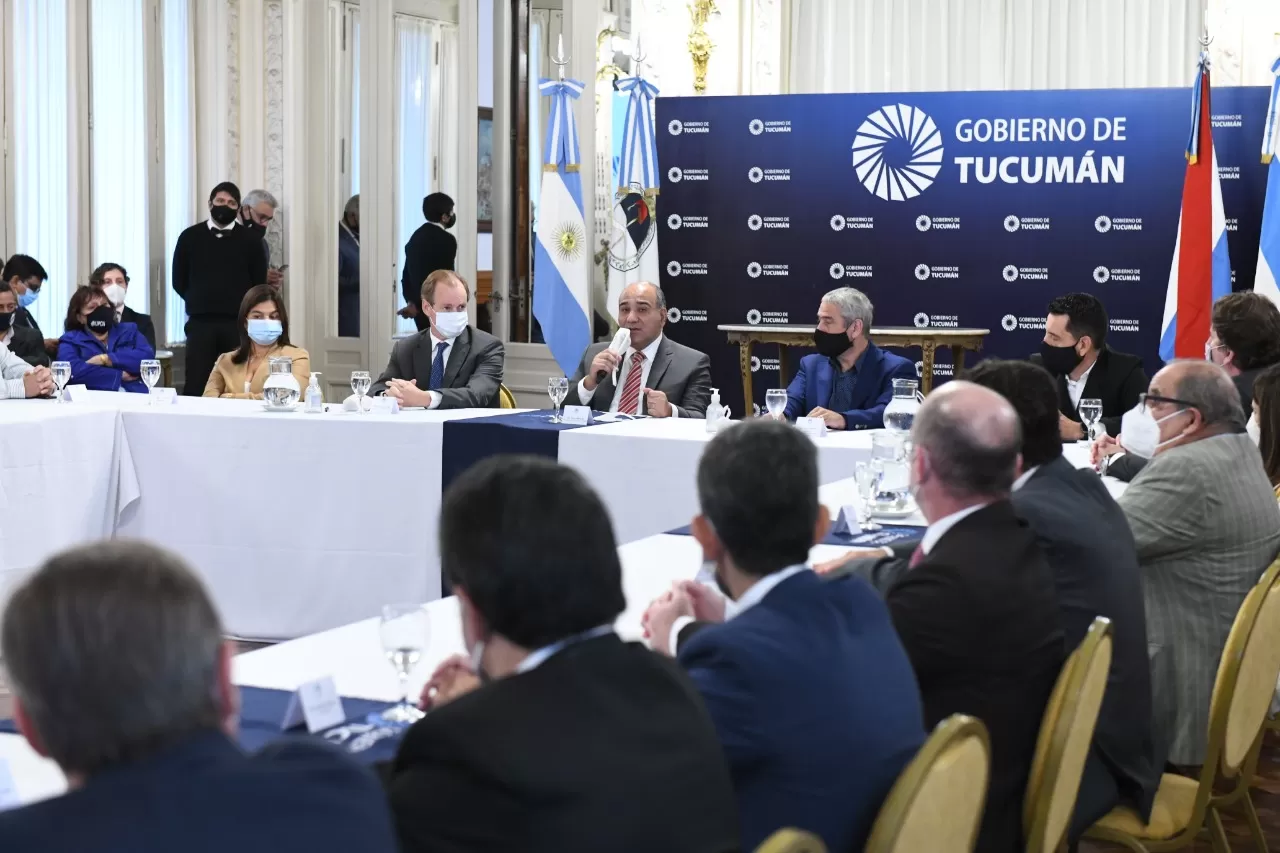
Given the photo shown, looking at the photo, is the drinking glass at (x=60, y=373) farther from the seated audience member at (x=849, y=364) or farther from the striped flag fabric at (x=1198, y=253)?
the striped flag fabric at (x=1198, y=253)

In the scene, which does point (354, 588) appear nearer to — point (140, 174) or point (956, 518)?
point (956, 518)

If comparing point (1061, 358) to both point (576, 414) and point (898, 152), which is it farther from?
point (898, 152)

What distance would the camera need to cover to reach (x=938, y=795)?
1625 mm

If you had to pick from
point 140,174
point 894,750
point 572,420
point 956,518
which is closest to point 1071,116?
point 572,420

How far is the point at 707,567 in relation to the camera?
2.71m

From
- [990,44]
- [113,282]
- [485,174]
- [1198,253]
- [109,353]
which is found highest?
[990,44]

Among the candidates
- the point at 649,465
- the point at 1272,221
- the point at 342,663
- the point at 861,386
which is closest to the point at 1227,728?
the point at 342,663

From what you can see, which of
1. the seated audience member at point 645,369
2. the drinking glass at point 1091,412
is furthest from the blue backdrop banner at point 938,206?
the drinking glass at point 1091,412

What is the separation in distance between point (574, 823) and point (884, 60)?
926 cm

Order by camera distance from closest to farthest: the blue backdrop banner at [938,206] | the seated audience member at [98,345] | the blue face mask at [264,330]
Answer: the blue face mask at [264,330], the seated audience member at [98,345], the blue backdrop banner at [938,206]

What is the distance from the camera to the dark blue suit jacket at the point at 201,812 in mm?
1032

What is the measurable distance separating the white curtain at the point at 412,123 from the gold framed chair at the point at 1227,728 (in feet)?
24.5

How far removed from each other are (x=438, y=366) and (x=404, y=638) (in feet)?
12.9

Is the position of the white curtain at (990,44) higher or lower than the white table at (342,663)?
higher
